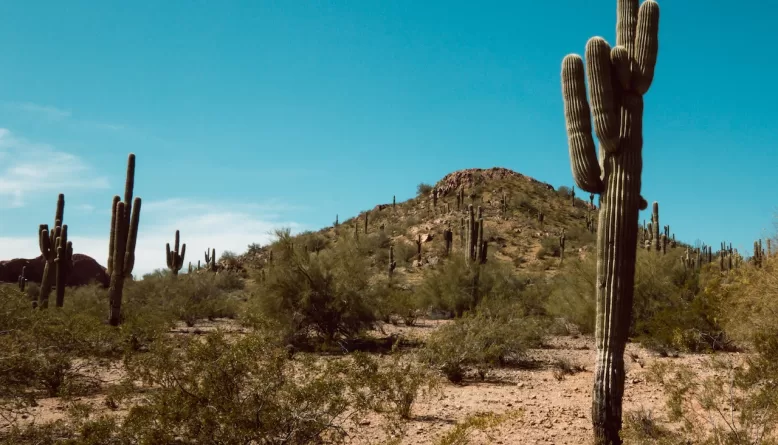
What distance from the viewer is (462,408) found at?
9227 millimetres

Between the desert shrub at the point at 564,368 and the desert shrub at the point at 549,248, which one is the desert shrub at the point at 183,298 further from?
the desert shrub at the point at 549,248

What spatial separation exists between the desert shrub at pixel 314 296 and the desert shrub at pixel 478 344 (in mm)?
3707

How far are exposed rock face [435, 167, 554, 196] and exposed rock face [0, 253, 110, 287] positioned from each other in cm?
3635

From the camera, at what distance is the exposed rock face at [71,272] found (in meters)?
35.9

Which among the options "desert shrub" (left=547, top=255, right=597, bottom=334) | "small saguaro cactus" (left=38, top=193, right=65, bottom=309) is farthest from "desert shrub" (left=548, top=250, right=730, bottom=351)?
"small saguaro cactus" (left=38, top=193, right=65, bottom=309)

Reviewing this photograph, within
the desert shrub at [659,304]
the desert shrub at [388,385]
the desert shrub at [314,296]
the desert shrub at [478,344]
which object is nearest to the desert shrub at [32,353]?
the desert shrub at [388,385]

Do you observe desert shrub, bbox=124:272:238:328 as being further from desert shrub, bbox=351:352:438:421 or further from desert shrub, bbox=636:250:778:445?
desert shrub, bbox=636:250:778:445

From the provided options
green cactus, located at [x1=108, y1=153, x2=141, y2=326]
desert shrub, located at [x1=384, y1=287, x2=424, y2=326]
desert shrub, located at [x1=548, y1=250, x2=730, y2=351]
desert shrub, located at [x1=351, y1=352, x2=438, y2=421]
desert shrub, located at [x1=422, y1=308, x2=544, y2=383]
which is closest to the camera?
desert shrub, located at [x1=351, y1=352, x2=438, y2=421]

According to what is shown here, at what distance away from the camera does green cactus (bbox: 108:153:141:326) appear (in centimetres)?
1778

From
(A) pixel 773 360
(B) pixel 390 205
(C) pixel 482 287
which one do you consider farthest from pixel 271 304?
(B) pixel 390 205

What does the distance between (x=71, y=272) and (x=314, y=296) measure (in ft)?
88.5

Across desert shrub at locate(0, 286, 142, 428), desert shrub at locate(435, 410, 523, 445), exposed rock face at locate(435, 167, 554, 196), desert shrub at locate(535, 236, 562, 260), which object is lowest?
desert shrub at locate(435, 410, 523, 445)

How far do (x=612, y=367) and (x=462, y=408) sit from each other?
2760 millimetres

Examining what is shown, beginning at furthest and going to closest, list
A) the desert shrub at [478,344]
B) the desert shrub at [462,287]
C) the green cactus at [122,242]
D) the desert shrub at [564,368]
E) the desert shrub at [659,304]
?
the desert shrub at [462,287], the green cactus at [122,242], the desert shrub at [659,304], the desert shrub at [564,368], the desert shrub at [478,344]
